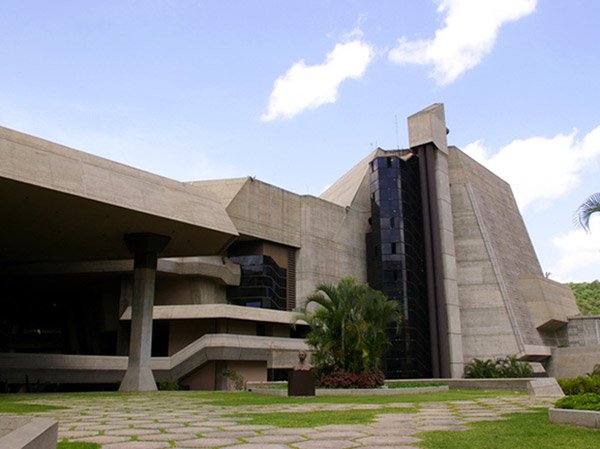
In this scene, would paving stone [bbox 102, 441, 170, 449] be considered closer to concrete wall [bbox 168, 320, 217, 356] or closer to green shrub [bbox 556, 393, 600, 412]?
green shrub [bbox 556, 393, 600, 412]

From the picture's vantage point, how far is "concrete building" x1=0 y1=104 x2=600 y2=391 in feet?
84.8

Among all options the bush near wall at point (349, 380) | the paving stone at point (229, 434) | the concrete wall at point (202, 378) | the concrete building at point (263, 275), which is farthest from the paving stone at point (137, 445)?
the concrete wall at point (202, 378)

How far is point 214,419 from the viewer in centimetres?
969

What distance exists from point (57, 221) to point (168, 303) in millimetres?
16939

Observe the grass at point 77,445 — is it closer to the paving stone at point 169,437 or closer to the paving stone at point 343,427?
the paving stone at point 169,437

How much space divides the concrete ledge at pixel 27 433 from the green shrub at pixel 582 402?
665 centimetres

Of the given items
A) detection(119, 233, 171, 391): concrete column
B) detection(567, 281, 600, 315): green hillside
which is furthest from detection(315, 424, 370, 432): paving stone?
detection(567, 281, 600, 315): green hillside

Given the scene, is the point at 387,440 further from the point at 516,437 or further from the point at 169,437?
the point at 169,437

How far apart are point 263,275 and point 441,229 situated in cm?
1419

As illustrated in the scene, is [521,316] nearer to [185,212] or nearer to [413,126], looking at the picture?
[413,126]

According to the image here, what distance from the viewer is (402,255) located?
42281mm

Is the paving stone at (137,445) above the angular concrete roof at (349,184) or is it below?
below

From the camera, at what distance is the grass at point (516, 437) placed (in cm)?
588

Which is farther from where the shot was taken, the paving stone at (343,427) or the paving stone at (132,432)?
the paving stone at (343,427)
